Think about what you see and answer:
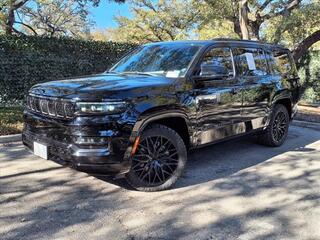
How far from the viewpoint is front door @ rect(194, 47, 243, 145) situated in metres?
5.48

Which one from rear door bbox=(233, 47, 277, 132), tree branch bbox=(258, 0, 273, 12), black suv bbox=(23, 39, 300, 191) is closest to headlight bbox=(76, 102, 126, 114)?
black suv bbox=(23, 39, 300, 191)

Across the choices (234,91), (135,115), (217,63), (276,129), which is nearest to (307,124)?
(276,129)

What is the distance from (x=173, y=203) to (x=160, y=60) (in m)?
2.14

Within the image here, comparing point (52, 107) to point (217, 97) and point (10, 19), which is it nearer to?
point (217, 97)

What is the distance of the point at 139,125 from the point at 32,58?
827cm

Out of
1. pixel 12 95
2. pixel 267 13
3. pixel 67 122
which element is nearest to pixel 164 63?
pixel 67 122

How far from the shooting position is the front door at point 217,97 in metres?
5.48

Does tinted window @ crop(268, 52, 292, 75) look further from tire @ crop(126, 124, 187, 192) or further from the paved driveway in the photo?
tire @ crop(126, 124, 187, 192)

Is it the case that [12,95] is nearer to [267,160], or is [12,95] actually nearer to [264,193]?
[267,160]

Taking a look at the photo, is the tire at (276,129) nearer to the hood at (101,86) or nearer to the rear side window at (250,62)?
the rear side window at (250,62)

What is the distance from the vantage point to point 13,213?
429 cm

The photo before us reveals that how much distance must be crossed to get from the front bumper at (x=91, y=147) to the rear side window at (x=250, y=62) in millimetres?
2618

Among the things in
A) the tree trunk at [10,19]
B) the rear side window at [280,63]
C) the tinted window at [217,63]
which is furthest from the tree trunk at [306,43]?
the tree trunk at [10,19]

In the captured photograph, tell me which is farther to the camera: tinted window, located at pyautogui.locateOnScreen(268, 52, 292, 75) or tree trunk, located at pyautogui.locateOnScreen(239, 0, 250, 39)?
tree trunk, located at pyautogui.locateOnScreen(239, 0, 250, 39)
